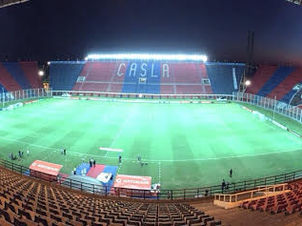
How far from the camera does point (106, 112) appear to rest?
59.4 meters

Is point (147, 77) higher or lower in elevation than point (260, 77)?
lower

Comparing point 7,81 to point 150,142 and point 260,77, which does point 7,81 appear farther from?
point 260,77

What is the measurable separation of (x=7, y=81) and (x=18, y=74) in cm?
679

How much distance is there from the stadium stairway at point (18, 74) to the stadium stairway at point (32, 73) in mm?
1147

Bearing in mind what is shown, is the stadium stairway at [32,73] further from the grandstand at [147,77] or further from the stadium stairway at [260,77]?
the stadium stairway at [260,77]

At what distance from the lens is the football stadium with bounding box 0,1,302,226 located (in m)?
13.9

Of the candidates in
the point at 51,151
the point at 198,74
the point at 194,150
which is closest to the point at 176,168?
the point at 194,150

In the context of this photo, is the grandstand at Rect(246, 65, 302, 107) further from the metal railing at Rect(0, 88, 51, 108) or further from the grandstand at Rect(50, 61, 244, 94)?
the metal railing at Rect(0, 88, 51, 108)

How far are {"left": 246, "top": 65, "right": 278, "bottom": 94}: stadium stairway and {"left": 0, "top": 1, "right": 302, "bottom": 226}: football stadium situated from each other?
0.40m

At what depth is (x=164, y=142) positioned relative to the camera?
39.0 m

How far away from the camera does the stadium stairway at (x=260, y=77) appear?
75.0 metres

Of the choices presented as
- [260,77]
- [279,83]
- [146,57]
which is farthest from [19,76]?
[279,83]

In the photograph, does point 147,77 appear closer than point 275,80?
No

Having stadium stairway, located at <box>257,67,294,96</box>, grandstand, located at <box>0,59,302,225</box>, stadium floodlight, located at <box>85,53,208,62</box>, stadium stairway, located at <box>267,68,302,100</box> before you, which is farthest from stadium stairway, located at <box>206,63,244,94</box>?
stadium stairway, located at <box>267,68,302,100</box>
